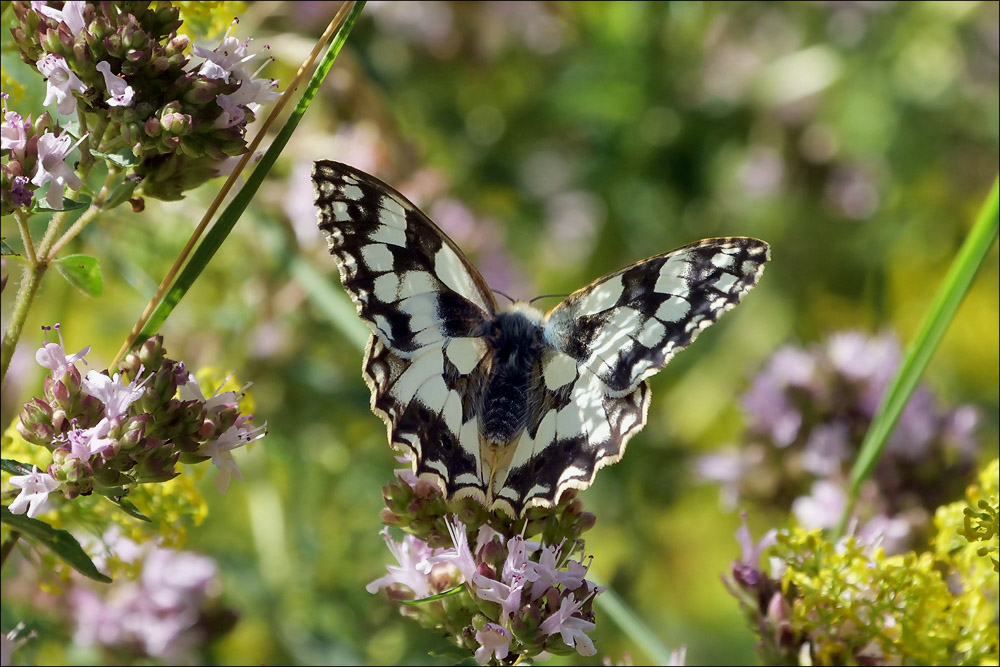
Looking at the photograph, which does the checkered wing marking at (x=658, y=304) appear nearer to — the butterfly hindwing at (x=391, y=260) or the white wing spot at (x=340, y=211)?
the butterfly hindwing at (x=391, y=260)

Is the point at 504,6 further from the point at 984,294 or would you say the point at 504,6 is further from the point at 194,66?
the point at 194,66

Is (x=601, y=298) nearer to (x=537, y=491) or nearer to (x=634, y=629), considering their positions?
(x=537, y=491)

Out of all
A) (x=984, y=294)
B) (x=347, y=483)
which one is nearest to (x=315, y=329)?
(x=347, y=483)

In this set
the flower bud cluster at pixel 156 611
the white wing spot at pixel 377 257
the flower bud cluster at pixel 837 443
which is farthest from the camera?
the flower bud cluster at pixel 837 443

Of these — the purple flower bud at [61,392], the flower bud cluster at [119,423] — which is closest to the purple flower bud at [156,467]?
the flower bud cluster at [119,423]

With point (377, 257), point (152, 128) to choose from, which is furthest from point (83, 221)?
point (377, 257)
